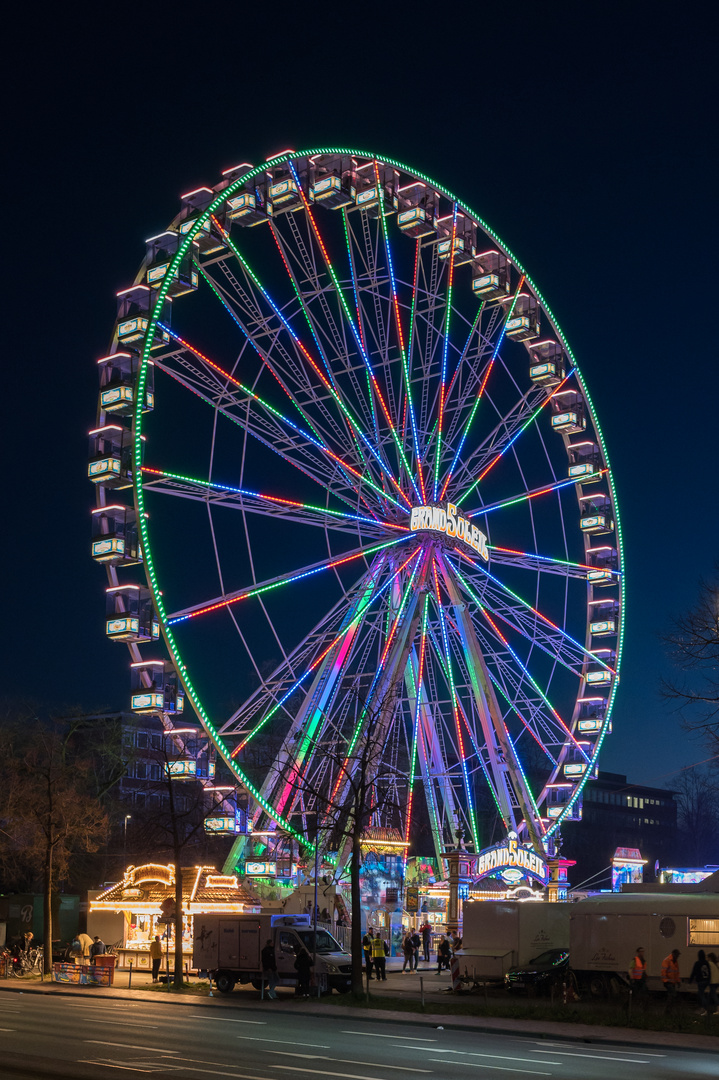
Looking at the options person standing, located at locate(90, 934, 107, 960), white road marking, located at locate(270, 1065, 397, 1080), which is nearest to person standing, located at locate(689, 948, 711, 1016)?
white road marking, located at locate(270, 1065, 397, 1080)

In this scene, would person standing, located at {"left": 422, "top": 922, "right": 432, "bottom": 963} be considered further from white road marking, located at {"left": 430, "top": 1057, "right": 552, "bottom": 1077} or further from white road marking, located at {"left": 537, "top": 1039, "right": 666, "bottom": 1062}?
white road marking, located at {"left": 430, "top": 1057, "right": 552, "bottom": 1077}

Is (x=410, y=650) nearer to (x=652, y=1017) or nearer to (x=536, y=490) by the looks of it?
(x=536, y=490)

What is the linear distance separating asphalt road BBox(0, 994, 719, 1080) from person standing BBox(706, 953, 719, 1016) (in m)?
5.46

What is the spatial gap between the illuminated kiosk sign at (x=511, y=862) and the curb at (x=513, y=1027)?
15.3 meters

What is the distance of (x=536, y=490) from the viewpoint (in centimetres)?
4309

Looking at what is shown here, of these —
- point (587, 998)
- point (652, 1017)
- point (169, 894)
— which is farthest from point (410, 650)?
point (652, 1017)

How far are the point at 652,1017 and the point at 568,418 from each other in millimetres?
26924

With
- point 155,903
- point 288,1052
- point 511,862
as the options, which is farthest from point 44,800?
point 288,1052

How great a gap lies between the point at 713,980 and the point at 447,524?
1654cm

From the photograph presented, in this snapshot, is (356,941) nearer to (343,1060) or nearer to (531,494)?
(343,1060)

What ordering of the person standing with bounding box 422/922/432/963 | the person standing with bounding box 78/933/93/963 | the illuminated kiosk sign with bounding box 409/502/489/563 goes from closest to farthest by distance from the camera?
the illuminated kiosk sign with bounding box 409/502/489/563 → the person standing with bounding box 78/933/93/963 → the person standing with bounding box 422/922/432/963

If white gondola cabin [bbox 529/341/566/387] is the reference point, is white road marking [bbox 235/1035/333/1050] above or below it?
below

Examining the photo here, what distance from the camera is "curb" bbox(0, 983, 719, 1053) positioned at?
20.2m

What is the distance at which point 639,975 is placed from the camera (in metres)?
26.0
